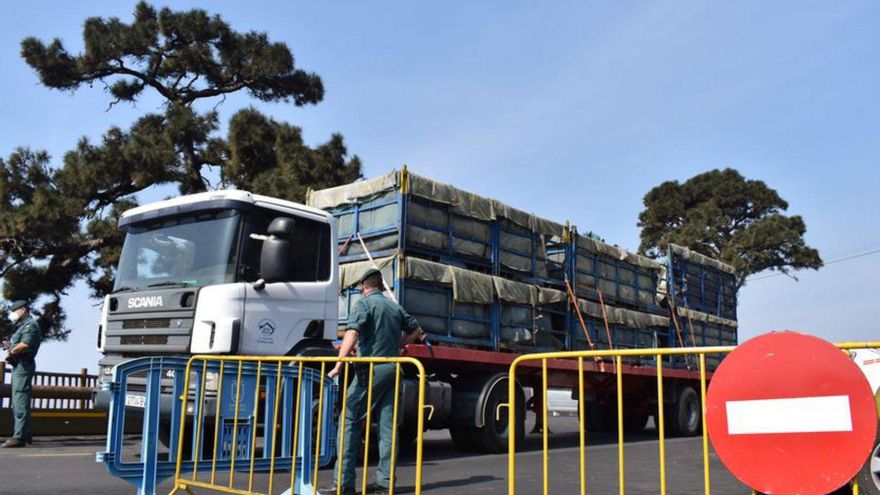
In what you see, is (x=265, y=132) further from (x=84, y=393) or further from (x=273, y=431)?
(x=273, y=431)

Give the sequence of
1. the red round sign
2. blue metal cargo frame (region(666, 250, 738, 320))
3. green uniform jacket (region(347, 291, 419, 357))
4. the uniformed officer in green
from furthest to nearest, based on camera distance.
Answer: blue metal cargo frame (region(666, 250, 738, 320)) → the uniformed officer in green → green uniform jacket (region(347, 291, 419, 357)) → the red round sign

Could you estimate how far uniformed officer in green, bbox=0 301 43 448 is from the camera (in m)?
9.28

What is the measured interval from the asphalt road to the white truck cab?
1.16m

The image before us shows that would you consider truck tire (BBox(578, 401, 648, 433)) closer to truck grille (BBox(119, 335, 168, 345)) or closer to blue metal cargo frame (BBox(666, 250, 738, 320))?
blue metal cargo frame (BBox(666, 250, 738, 320))

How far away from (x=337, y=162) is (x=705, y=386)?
52.7 feet

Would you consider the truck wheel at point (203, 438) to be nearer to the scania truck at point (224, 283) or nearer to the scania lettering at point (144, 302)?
the scania truck at point (224, 283)

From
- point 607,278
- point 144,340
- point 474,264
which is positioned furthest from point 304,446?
point 607,278

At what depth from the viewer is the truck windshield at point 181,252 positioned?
7242mm

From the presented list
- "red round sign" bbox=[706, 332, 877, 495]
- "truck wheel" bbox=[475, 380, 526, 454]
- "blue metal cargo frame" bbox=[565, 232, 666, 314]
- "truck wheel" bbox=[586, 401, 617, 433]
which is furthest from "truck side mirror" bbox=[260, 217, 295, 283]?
"truck wheel" bbox=[586, 401, 617, 433]

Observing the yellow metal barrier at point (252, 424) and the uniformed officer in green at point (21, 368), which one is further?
the uniformed officer in green at point (21, 368)

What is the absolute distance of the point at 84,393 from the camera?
1204cm

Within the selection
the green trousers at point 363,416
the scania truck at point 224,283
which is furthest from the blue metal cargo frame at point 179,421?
the scania truck at point 224,283

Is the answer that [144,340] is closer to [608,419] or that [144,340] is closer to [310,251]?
[310,251]

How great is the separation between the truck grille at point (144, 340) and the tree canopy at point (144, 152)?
350 inches
